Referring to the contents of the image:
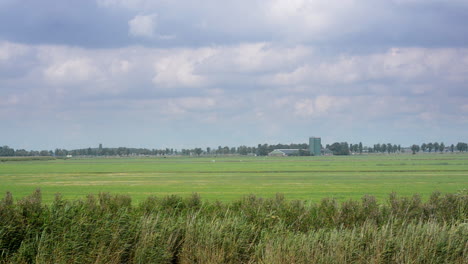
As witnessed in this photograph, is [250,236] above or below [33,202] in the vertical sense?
below

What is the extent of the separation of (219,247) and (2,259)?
6894 millimetres

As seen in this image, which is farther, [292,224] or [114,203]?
[114,203]

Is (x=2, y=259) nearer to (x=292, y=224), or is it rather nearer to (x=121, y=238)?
(x=121, y=238)

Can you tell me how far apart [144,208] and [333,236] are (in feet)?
32.2

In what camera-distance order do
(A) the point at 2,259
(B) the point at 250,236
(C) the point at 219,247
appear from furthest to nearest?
1. (B) the point at 250,236
2. (C) the point at 219,247
3. (A) the point at 2,259

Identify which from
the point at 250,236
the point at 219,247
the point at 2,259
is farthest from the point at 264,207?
the point at 2,259

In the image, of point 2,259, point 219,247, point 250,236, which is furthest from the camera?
point 250,236

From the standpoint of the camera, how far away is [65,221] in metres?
19.0

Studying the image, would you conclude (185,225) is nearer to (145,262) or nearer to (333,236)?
(145,262)

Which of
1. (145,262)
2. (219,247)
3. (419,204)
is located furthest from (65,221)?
(419,204)

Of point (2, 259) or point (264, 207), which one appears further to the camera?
point (264, 207)

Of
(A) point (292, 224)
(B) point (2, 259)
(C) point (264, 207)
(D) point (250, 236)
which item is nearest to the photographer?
(B) point (2, 259)

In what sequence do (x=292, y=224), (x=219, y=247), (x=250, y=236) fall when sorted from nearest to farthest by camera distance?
(x=219, y=247), (x=250, y=236), (x=292, y=224)

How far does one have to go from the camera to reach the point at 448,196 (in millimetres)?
26484
